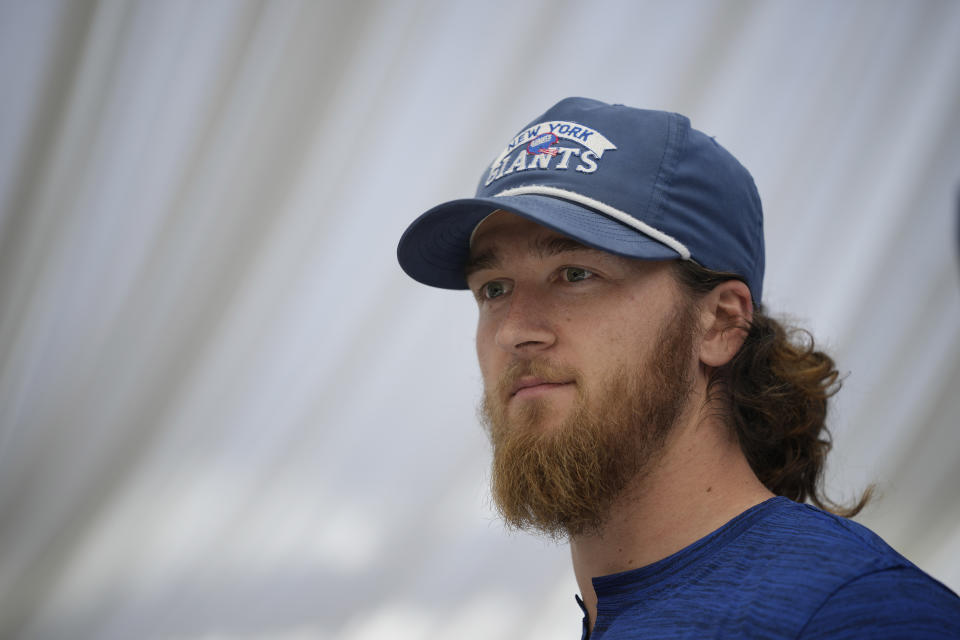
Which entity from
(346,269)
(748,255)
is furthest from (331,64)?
(748,255)

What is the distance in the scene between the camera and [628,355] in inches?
45.9

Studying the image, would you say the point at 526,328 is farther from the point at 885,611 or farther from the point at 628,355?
the point at 885,611

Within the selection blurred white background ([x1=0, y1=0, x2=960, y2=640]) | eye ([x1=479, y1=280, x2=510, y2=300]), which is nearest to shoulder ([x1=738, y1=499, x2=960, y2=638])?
eye ([x1=479, y1=280, x2=510, y2=300])

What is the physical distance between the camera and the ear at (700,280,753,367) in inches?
48.4

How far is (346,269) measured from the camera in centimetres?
Result: 172

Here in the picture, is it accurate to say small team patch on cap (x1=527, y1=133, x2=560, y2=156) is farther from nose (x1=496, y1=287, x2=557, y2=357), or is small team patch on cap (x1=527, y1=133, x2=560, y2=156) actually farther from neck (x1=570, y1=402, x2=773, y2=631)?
neck (x1=570, y1=402, x2=773, y2=631)

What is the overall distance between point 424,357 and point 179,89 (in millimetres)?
834

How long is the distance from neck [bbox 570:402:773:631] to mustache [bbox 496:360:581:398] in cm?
21

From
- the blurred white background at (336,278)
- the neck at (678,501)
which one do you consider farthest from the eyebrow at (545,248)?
the blurred white background at (336,278)

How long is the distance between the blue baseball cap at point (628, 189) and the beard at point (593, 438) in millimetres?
148

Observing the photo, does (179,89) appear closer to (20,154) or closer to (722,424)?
(20,154)

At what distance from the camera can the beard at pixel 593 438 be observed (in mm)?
1145

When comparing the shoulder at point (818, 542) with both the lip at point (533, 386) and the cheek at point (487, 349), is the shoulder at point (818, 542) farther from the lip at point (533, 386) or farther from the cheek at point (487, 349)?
the cheek at point (487, 349)

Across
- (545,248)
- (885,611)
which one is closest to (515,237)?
(545,248)
